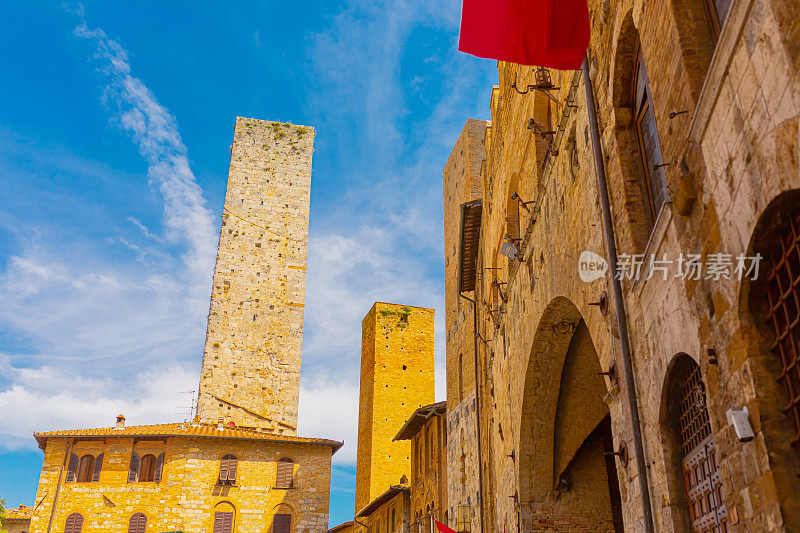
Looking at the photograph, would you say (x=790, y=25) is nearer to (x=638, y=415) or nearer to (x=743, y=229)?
(x=743, y=229)

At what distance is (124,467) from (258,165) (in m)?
14.4

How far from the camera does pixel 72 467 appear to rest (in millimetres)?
24547

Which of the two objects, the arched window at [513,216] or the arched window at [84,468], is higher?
the arched window at [513,216]

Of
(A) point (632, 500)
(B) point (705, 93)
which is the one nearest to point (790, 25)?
(B) point (705, 93)

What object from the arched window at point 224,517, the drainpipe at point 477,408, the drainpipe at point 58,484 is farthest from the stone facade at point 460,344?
the drainpipe at point 58,484

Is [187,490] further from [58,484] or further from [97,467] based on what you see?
[58,484]

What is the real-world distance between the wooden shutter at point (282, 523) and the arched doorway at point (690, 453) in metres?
22.5

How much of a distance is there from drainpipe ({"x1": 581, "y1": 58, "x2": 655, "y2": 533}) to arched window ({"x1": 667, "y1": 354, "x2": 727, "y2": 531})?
0.40 metres

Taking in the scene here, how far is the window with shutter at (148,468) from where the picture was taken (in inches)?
972

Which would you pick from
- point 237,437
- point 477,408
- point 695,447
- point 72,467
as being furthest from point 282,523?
point 695,447

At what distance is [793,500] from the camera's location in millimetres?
3328

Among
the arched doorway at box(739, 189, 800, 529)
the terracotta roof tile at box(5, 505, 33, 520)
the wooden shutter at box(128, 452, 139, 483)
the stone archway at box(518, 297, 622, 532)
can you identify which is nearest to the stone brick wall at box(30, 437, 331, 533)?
the wooden shutter at box(128, 452, 139, 483)

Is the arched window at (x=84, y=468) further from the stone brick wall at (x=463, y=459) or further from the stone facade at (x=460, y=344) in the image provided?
the stone brick wall at (x=463, y=459)

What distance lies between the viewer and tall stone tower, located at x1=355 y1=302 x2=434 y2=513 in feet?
102
